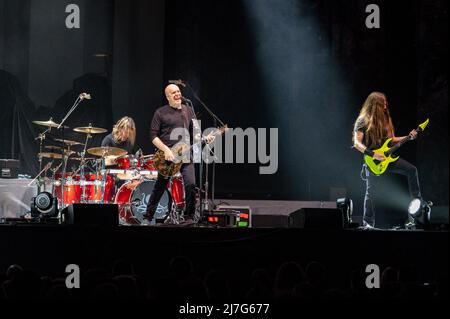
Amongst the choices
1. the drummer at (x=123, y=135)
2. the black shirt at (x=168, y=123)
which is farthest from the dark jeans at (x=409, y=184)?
the drummer at (x=123, y=135)

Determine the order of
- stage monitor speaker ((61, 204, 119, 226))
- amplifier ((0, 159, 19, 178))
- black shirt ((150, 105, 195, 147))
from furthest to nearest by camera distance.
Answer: amplifier ((0, 159, 19, 178))
black shirt ((150, 105, 195, 147))
stage monitor speaker ((61, 204, 119, 226))

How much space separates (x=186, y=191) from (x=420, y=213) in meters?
2.74

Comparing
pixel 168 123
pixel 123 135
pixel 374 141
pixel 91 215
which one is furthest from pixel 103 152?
pixel 374 141

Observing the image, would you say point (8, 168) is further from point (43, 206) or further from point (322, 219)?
point (322, 219)

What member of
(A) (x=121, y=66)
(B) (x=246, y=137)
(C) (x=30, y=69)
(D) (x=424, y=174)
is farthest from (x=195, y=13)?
(D) (x=424, y=174)

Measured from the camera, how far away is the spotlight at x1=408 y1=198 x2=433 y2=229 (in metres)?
6.35

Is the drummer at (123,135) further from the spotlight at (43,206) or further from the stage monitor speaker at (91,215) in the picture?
the stage monitor speaker at (91,215)

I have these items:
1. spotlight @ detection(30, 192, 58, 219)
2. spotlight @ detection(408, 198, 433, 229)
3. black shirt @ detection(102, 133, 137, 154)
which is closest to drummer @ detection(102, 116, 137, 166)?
black shirt @ detection(102, 133, 137, 154)

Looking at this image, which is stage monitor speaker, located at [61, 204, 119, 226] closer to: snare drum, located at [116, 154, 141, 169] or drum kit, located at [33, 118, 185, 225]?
drum kit, located at [33, 118, 185, 225]

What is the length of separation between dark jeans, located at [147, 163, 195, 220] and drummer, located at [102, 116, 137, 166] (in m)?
1.83

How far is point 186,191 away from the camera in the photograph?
7.95m

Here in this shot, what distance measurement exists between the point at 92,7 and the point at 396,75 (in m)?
5.01

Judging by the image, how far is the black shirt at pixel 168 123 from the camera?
815cm
